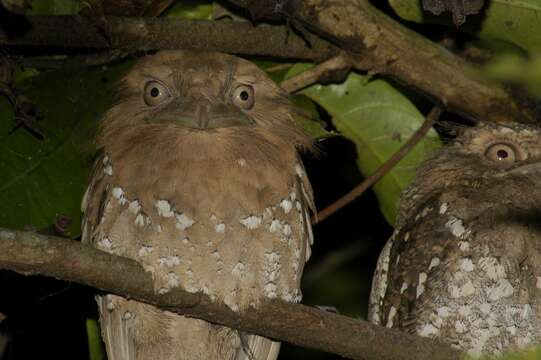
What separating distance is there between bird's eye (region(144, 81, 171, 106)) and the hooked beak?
0.58ft

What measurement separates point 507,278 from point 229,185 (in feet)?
3.88

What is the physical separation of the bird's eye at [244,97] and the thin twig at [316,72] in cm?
68

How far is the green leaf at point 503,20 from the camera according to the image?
124 inches

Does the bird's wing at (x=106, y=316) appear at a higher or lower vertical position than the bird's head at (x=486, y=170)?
lower

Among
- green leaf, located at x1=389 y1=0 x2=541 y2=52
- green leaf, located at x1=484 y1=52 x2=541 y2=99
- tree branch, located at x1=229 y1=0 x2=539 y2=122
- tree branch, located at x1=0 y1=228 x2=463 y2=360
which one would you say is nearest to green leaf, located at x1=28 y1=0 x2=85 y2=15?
tree branch, located at x1=229 y1=0 x2=539 y2=122

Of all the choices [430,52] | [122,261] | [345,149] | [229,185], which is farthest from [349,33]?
[122,261]

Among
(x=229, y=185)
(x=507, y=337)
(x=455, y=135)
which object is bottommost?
(x=507, y=337)

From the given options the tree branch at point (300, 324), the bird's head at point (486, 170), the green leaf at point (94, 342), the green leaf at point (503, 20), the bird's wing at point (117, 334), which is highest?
the green leaf at point (503, 20)

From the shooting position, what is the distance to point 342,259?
5.09m

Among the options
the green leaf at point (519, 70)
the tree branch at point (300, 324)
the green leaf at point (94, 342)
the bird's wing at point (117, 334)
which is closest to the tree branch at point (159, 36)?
the bird's wing at point (117, 334)

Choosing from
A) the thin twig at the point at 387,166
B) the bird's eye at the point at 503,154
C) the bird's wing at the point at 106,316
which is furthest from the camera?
the thin twig at the point at 387,166

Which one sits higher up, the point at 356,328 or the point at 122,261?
the point at 122,261

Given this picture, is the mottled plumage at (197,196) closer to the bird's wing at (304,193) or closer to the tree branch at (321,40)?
the bird's wing at (304,193)

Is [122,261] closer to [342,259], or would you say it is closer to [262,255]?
[262,255]
